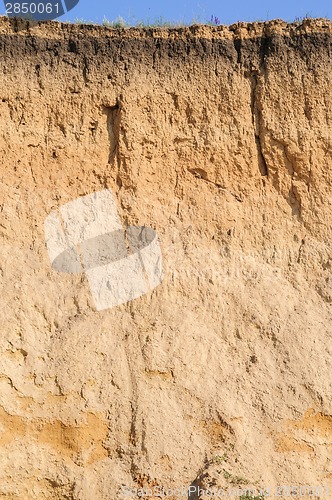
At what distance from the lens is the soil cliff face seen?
25.3 feet

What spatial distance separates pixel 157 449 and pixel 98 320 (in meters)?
1.66

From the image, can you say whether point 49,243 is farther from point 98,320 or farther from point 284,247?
point 284,247

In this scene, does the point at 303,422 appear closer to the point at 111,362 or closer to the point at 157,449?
the point at 157,449

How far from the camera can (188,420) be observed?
7836 millimetres

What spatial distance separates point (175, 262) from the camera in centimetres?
876

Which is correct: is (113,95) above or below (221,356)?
above

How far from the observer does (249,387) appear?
8.08 metres

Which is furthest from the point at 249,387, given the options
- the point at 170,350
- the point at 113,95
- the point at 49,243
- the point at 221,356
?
the point at 113,95

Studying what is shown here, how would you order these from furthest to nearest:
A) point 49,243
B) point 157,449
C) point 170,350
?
1. point 49,243
2. point 170,350
3. point 157,449

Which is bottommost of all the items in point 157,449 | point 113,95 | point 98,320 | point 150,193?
point 157,449

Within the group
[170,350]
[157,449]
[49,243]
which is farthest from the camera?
[49,243]

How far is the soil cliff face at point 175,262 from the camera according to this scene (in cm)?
771

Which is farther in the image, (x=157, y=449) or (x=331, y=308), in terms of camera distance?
(x=331, y=308)

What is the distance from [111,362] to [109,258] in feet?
4.58
